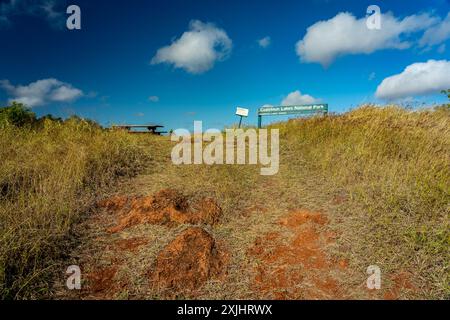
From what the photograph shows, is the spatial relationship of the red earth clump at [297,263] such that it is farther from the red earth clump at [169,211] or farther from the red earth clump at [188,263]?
the red earth clump at [169,211]

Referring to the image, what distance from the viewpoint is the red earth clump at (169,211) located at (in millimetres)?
5207

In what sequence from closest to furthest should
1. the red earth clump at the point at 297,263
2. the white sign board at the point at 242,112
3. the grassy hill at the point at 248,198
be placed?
the red earth clump at the point at 297,263, the grassy hill at the point at 248,198, the white sign board at the point at 242,112

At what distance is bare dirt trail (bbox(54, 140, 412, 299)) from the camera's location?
3.85 m

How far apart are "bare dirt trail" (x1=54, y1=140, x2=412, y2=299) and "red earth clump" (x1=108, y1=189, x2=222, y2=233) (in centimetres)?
2

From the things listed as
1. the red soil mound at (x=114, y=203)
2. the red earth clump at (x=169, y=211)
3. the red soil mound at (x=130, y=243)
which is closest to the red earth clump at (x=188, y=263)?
the red soil mound at (x=130, y=243)

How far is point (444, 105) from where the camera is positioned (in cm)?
1160

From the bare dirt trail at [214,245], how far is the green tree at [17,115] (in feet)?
20.6

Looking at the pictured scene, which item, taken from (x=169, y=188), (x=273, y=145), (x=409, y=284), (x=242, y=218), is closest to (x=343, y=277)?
(x=409, y=284)

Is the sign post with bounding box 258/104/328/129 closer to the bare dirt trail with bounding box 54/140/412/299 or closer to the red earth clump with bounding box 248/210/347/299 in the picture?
the bare dirt trail with bounding box 54/140/412/299

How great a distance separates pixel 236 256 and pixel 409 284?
2.15 metres

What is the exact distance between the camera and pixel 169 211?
5391 millimetres

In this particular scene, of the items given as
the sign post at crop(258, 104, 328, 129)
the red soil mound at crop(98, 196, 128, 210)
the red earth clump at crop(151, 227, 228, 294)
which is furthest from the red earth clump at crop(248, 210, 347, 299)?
the sign post at crop(258, 104, 328, 129)

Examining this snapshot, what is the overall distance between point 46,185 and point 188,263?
10.7 feet

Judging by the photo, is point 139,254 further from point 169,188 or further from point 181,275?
point 169,188
